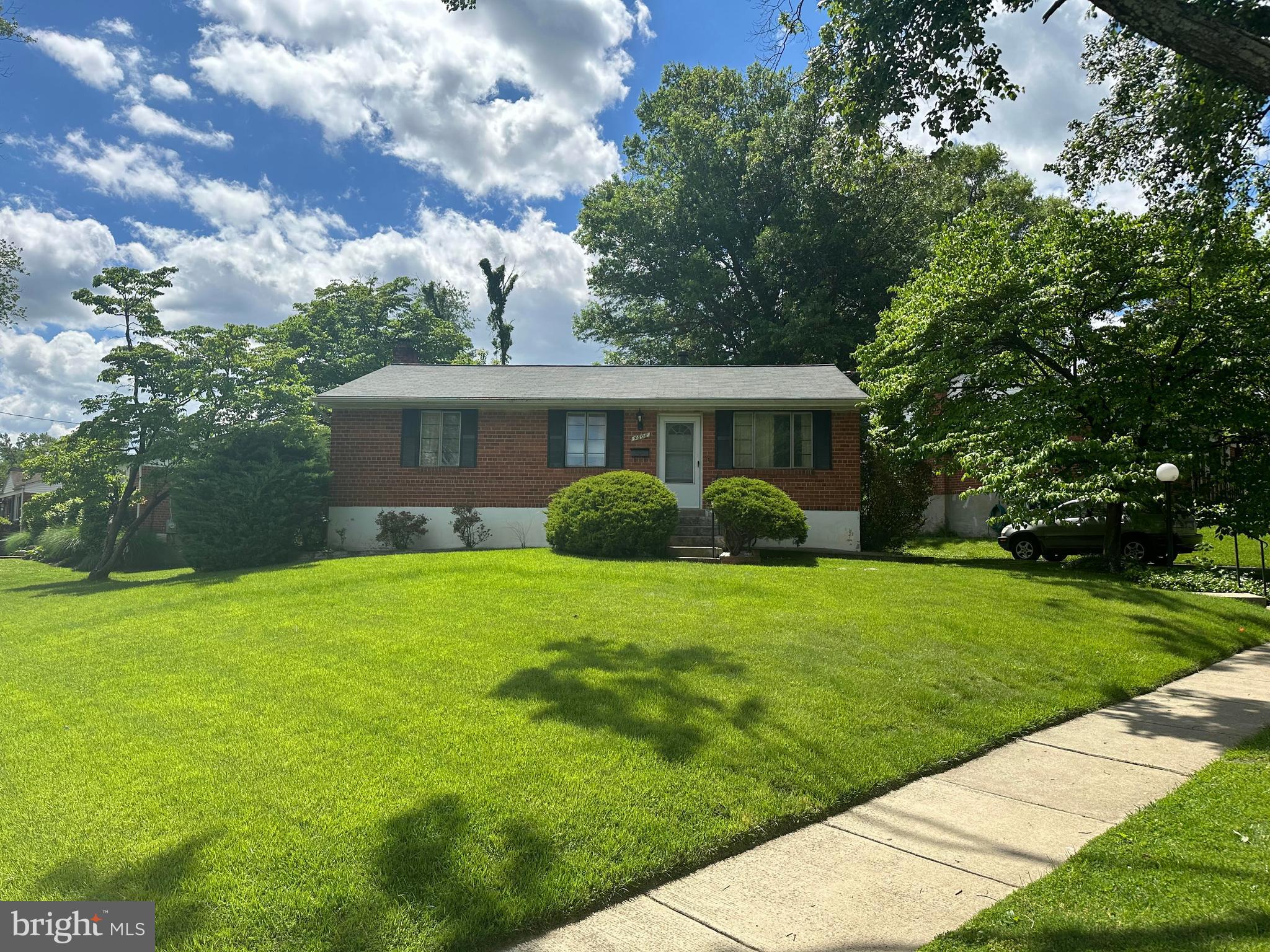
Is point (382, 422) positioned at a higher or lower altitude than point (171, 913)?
higher

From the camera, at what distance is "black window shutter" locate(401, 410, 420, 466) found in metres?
16.1

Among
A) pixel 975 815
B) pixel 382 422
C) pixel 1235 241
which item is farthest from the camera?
pixel 382 422

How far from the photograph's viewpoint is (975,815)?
3.68 meters

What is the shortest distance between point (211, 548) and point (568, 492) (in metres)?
7.43

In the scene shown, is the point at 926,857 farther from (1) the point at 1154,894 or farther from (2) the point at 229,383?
(2) the point at 229,383

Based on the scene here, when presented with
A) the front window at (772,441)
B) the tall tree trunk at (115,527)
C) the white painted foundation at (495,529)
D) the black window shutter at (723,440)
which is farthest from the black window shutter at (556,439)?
the tall tree trunk at (115,527)

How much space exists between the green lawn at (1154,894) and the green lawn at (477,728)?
1.09 metres

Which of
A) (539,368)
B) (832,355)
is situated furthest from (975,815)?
(832,355)

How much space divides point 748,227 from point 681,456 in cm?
1890

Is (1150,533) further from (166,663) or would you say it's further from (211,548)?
(211,548)

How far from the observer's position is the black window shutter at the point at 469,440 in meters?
16.1

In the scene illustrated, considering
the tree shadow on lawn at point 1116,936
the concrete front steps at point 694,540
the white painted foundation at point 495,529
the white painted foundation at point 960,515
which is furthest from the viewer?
the white painted foundation at point 960,515

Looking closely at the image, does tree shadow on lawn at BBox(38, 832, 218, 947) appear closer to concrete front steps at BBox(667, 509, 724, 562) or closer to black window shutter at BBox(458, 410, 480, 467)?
concrete front steps at BBox(667, 509, 724, 562)

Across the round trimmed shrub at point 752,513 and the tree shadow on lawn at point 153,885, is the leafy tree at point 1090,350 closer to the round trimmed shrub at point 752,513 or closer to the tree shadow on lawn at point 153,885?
the round trimmed shrub at point 752,513
